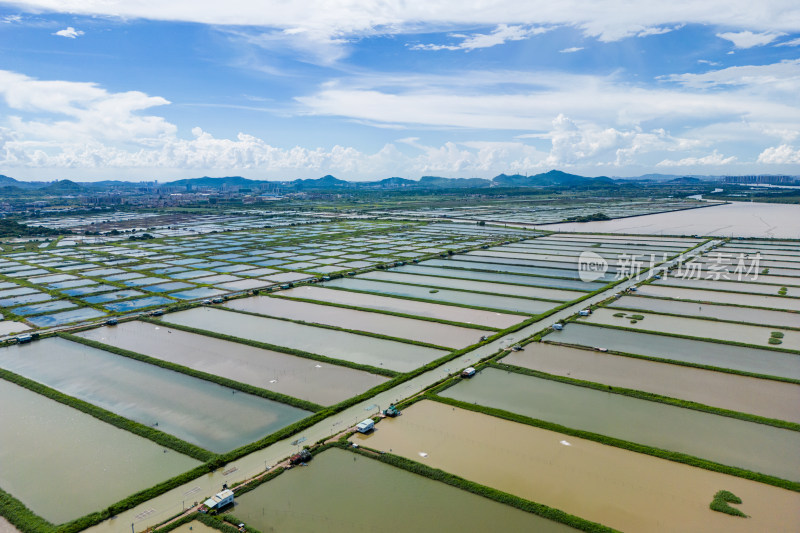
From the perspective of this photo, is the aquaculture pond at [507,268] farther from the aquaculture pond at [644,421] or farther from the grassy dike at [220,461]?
the grassy dike at [220,461]

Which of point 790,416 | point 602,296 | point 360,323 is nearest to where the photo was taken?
point 790,416

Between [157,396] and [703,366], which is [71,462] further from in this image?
[703,366]

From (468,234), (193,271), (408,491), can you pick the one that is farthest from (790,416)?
(468,234)

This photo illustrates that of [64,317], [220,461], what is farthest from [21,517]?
[64,317]

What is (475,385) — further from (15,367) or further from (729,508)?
(15,367)

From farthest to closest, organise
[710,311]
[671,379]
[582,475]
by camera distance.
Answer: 1. [710,311]
2. [671,379]
3. [582,475]

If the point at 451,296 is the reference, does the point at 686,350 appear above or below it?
below

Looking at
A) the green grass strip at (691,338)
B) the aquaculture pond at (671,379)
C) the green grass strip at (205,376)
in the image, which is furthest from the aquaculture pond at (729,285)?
the green grass strip at (205,376)
